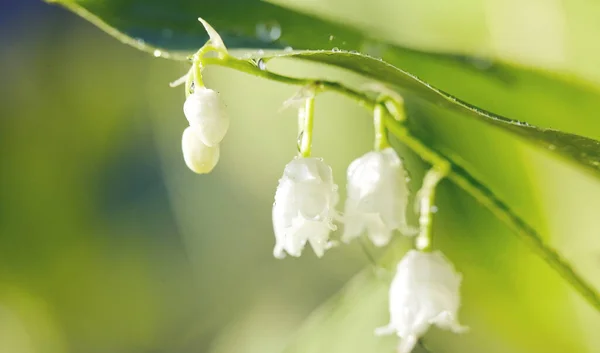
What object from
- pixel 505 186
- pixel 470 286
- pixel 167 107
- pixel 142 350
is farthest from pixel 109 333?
pixel 505 186

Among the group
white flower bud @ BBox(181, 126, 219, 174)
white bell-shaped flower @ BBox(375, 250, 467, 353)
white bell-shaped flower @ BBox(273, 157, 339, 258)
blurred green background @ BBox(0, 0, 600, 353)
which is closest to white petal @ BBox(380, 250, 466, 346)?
white bell-shaped flower @ BBox(375, 250, 467, 353)

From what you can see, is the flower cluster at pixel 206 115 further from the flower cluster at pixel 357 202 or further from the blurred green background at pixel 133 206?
the blurred green background at pixel 133 206

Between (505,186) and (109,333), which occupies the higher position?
(505,186)

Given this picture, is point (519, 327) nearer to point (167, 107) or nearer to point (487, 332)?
point (487, 332)

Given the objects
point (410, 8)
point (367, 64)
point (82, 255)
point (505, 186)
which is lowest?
point (82, 255)

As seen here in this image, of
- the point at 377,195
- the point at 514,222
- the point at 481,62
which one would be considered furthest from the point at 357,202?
the point at 481,62

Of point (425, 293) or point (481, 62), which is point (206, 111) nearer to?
point (425, 293)
